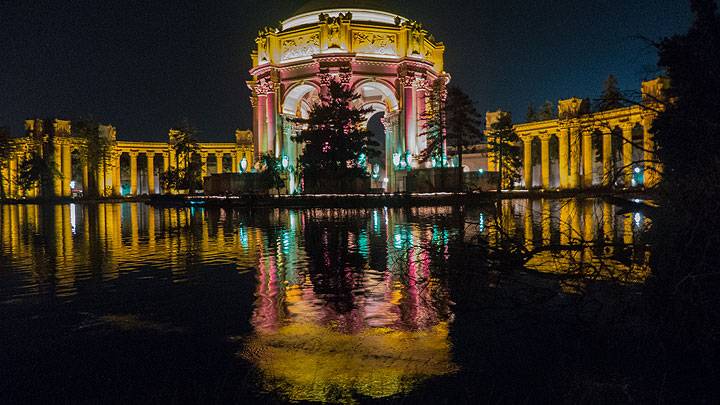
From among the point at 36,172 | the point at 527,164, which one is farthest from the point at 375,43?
the point at 36,172

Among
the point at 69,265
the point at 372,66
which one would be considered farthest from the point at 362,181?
the point at 69,265

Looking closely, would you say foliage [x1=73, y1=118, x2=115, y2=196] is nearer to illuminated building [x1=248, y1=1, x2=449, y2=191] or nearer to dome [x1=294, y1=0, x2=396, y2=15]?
illuminated building [x1=248, y1=1, x2=449, y2=191]

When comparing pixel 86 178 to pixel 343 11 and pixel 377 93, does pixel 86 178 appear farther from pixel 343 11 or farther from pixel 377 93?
pixel 343 11

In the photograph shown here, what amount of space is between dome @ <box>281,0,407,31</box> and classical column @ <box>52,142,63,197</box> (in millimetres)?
41588

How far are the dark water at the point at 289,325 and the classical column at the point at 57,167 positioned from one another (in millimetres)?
72675

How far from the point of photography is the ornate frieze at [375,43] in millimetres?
52406

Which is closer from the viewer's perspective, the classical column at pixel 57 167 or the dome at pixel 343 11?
the dome at pixel 343 11

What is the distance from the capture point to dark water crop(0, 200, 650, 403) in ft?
14.5

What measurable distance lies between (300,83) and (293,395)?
5211 centimetres

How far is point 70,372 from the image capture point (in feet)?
15.7

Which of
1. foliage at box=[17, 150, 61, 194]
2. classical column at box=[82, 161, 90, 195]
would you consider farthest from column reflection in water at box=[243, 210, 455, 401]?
classical column at box=[82, 161, 90, 195]

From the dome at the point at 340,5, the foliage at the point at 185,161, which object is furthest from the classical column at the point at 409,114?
the foliage at the point at 185,161

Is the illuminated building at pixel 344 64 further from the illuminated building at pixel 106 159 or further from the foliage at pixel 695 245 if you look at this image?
the foliage at pixel 695 245

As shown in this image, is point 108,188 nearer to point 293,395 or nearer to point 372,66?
point 372,66
